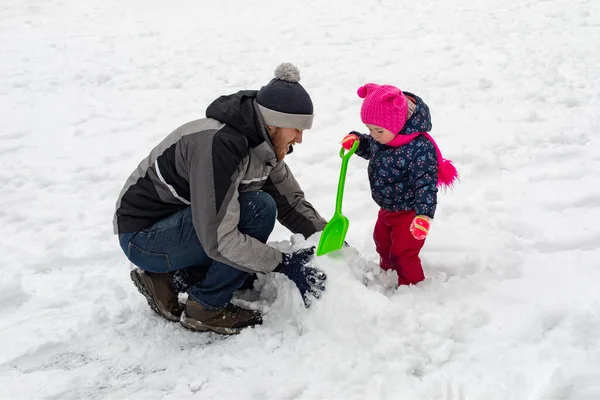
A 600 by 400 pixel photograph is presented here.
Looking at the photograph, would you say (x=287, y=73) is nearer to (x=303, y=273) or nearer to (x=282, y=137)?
(x=282, y=137)

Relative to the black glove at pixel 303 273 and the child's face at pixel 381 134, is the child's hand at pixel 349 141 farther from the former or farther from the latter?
the black glove at pixel 303 273

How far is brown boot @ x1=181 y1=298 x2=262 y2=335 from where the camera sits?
8.18 feet

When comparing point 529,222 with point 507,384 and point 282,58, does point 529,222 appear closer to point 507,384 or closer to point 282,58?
point 507,384

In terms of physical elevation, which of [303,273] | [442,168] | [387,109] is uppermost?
[387,109]

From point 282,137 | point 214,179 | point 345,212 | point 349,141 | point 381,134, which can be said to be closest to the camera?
point 214,179

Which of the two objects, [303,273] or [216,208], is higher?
[216,208]

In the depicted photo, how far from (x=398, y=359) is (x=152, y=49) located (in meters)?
5.53

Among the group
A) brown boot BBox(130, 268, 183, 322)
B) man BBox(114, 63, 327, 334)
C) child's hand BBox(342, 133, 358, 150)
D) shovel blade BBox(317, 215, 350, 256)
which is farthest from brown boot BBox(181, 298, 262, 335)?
child's hand BBox(342, 133, 358, 150)

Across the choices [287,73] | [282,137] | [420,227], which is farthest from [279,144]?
[420,227]

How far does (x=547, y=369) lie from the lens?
1.91 meters

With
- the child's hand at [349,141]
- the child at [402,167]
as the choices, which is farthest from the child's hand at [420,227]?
the child's hand at [349,141]

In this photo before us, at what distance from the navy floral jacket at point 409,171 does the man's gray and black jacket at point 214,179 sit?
511 millimetres

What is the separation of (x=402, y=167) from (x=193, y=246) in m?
0.99

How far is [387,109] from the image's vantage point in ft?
7.79
